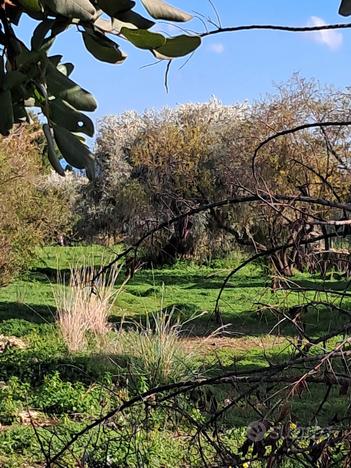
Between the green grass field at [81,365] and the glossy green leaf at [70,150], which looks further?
the green grass field at [81,365]

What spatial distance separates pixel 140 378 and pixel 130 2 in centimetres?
505

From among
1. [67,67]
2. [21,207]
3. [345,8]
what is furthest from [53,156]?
[21,207]

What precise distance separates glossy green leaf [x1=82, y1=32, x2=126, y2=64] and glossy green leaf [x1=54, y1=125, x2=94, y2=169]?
→ 227 mm

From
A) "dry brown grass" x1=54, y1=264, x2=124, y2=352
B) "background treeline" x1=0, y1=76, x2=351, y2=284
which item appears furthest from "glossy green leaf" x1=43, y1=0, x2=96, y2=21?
"background treeline" x1=0, y1=76, x2=351, y2=284

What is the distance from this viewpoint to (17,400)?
6.44 metres

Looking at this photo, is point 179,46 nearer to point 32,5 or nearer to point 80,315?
point 32,5

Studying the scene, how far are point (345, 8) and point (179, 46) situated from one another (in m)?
0.49

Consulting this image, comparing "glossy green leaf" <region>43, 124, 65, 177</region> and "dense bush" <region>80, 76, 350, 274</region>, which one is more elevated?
"dense bush" <region>80, 76, 350, 274</region>

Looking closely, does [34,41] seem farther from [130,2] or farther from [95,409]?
[95,409]

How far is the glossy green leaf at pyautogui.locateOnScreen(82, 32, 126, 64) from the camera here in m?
2.11

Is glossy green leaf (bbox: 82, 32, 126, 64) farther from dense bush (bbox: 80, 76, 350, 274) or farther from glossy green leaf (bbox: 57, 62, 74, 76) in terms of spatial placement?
dense bush (bbox: 80, 76, 350, 274)

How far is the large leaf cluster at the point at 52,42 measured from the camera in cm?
199

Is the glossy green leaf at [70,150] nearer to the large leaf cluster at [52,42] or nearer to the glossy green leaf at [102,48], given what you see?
the large leaf cluster at [52,42]

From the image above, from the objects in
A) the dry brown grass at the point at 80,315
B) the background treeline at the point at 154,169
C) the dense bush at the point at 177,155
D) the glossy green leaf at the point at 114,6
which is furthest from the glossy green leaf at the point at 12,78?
the dense bush at the point at 177,155
